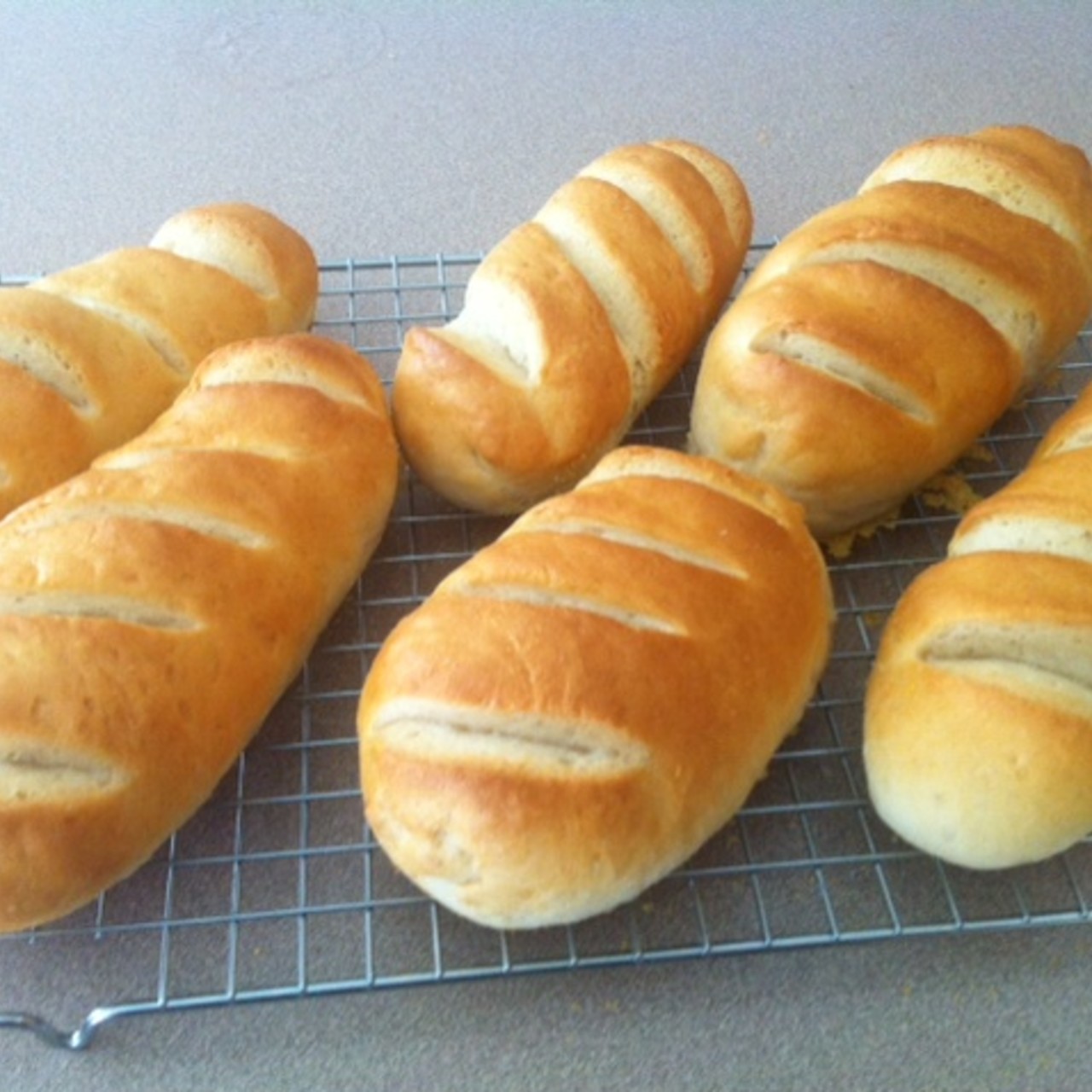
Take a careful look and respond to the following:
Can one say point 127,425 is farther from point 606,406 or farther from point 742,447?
point 742,447

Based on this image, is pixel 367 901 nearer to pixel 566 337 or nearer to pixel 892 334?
pixel 566 337

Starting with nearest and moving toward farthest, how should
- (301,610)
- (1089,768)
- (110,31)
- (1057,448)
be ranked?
(1089,768) < (301,610) < (1057,448) < (110,31)

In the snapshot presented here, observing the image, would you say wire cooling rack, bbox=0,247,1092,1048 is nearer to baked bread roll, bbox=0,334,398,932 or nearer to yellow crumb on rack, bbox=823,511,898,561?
baked bread roll, bbox=0,334,398,932

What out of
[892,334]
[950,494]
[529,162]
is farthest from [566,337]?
[529,162]

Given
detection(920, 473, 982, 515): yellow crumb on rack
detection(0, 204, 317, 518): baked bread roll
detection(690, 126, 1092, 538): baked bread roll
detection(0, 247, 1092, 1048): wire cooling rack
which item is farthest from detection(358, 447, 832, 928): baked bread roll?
detection(0, 204, 317, 518): baked bread roll

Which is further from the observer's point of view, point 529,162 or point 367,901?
point 529,162

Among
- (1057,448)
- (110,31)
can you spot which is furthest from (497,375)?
(110,31)

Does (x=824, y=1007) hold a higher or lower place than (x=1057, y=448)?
lower
